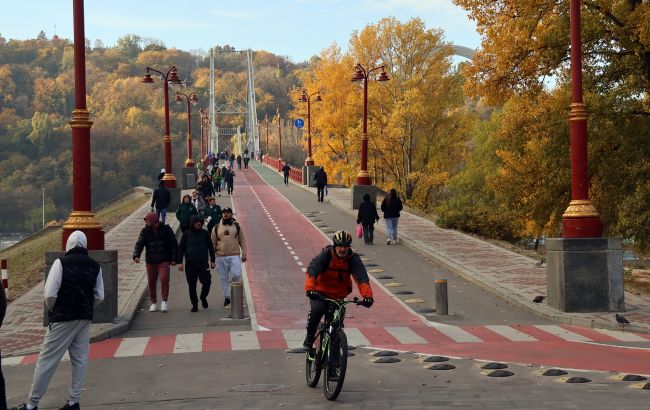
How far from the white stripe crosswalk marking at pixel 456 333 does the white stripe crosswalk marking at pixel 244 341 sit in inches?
122

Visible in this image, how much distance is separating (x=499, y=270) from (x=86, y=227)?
11.2 m

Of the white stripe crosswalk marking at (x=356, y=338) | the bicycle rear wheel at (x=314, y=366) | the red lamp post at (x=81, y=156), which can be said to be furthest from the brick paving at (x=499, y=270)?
the red lamp post at (x=81, y=156)

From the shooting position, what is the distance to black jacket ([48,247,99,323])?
9.22m

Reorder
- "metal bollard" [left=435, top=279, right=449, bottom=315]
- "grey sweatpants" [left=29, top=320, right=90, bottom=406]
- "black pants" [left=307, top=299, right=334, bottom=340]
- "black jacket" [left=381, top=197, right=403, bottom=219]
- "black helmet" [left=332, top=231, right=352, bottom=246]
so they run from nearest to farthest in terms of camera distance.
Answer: "grey sweatpants" [left=29, top=320, right=90, bottom=406] → "black helmet" [left=332, top=231, right=352, bottom=246] → "black pants" [left=307, top=299, right=334, bottom=340] → "metal bollard" [left=435, top=279, right=449, bottom=315] → "black jacket" [left=381, top=197, right=403, bottom=219]

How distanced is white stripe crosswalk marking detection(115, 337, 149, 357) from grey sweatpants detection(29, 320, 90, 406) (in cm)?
436

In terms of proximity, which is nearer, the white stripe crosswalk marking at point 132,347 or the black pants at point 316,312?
the black pants at point 316,312

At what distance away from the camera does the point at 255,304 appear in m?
19.2

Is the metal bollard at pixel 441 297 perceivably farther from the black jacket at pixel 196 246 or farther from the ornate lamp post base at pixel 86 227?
the ornate lamp post base at pixel 86 227

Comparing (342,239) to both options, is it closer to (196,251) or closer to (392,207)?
(196,251)

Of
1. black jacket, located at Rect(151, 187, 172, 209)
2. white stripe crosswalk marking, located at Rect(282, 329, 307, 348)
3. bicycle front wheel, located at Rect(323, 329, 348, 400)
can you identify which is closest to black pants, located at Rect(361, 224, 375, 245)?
black jacket, located at Rect(151, 187, 172, 209)

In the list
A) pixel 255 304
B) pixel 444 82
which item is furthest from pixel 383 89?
pixel 255 304

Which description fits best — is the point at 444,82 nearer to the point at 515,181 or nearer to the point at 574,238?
the point at 515,181

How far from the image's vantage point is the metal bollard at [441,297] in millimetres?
17641

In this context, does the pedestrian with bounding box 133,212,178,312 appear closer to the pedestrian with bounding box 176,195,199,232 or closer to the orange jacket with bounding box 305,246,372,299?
the pedestrian with bounding box 176,195,199,232
